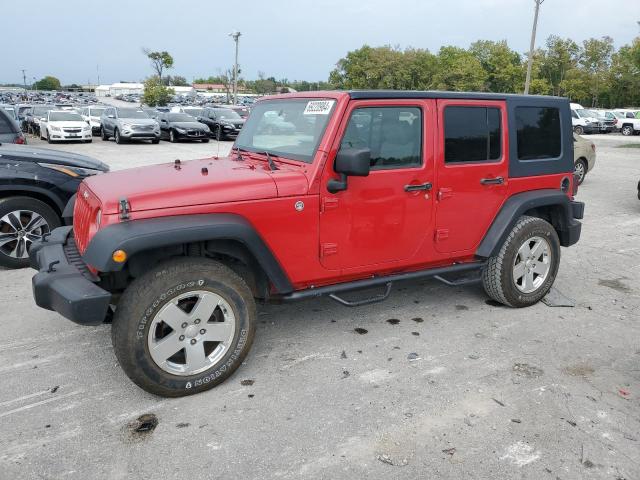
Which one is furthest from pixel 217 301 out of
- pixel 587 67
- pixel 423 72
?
pixel 423 72

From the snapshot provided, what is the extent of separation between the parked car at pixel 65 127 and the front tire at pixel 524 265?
68.7ft

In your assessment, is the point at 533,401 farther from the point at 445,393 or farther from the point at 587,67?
the point at 587,67

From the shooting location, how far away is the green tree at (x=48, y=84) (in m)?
166

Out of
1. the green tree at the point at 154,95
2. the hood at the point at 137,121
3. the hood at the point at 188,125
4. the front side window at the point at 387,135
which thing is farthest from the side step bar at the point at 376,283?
the green tree at the point at 154,95

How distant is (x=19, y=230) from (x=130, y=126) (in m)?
17.2

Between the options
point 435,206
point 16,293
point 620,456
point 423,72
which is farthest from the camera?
point 423,72

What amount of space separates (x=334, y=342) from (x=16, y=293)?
3.13 m

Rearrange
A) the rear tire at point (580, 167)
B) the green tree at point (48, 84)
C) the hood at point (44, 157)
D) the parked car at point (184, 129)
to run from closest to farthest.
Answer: the hood at point (44, 157), the rear tire at point (580, 167), the parked car at point (184, 129), the green tree at point (48, 84)

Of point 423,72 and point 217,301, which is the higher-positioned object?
point 423,72

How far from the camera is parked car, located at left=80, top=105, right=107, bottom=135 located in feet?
83.8

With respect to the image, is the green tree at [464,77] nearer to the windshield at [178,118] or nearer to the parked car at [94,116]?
the windshield at [178,118]

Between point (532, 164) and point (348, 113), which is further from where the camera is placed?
point (532, 164)

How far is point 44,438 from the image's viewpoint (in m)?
2.88

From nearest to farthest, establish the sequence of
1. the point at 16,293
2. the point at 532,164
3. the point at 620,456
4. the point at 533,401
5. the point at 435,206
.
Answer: the point at 620,456 < the point at 533,401 < the point at 435,206 < the point at 532,164 < the point at 16,293
